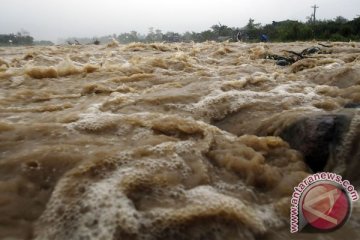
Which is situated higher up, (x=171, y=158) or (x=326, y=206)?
(x=171, y=158)

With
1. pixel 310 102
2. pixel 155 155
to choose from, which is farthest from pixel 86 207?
pixel 310 102

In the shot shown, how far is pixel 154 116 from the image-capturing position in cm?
423

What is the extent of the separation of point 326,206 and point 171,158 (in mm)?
1296

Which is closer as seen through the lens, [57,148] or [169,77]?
[57,148]

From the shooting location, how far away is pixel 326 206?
2564 mm

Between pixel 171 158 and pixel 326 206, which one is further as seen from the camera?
pixel 171 158

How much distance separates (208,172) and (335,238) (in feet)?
3.58

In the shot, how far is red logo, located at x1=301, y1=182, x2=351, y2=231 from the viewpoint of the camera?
2557 mm

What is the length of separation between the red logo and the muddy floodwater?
0.26 ft

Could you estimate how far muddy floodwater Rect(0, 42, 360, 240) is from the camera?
2537mm

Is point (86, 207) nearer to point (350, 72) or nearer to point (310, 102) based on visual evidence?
point (310, 102)

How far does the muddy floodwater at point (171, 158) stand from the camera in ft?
8.32

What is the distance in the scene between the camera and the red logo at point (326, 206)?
8.39 ft

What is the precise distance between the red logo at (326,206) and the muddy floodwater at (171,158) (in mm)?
79
